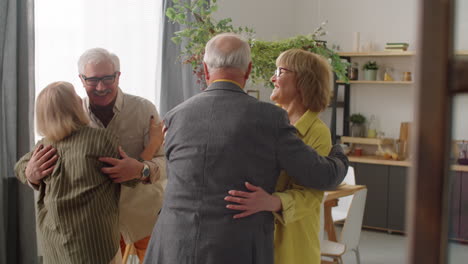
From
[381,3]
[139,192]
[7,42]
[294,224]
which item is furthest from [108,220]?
[381,3]

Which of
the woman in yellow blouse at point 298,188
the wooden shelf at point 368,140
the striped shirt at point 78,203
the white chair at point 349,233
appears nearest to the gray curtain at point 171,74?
the white chair at point 349,233

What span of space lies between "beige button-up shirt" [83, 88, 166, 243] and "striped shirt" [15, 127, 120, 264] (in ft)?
1.23

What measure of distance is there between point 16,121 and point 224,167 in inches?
93.4

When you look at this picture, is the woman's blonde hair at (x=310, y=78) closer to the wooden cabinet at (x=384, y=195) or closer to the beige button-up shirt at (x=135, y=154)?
the beige button-up shirt at (x=135, y=154)

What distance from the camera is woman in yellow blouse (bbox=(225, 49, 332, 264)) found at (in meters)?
1.72

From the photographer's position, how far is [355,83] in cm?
689

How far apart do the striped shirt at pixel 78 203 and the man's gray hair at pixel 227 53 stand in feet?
2.23

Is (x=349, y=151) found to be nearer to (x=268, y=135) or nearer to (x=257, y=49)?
(x=257, y=49)

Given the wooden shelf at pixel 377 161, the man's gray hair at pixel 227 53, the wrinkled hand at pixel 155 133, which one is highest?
the man's gray hair at pixel 227 53

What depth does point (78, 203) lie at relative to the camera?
215 cm

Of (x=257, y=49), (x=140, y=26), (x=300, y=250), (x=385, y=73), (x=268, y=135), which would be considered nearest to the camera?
(x=268, y=135)

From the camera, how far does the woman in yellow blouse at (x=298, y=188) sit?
172 cm

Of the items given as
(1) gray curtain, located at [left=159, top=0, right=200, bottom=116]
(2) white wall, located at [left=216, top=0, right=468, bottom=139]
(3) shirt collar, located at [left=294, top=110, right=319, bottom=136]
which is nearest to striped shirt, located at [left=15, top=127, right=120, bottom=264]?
(3) shirt collar, located at [left=294, top=110, right=319, bottom=136]

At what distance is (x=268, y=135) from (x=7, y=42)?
247cm
